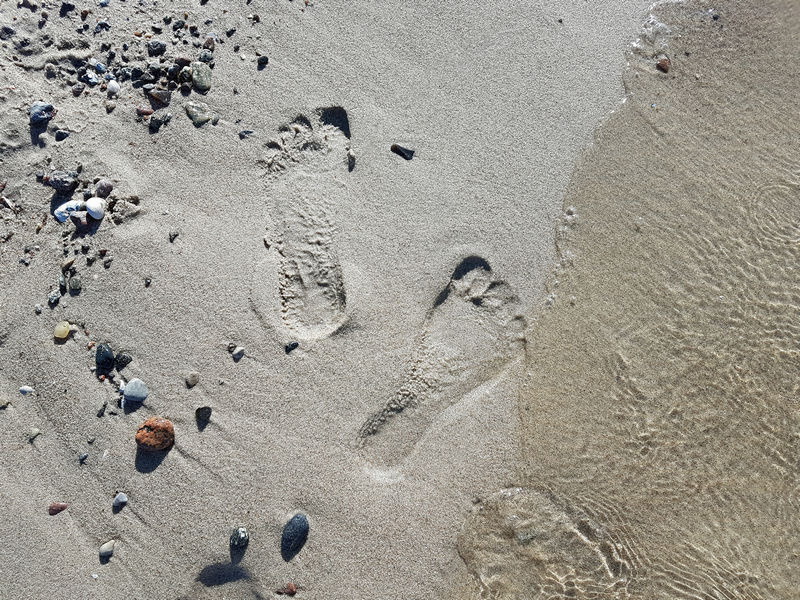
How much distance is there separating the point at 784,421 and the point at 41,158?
5502mm

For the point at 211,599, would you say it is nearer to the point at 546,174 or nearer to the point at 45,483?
the point at 45,483

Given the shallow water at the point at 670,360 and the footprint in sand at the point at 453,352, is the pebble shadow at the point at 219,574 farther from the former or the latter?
Result: the shallow water at the point at 670,360

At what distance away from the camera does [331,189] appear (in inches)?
148

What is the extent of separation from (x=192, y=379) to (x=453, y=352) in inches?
67.7

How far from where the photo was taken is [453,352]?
12.2ft

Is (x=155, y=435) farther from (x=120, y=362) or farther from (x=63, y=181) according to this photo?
(x=63, y=181)

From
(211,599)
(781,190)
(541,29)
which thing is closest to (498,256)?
(541,29)

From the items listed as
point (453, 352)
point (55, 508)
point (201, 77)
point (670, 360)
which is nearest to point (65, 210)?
point (201, 77)

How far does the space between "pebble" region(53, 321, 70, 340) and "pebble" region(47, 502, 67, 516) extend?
1006 millimetres

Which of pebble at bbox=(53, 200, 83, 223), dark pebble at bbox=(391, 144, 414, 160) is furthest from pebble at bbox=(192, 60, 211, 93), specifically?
dark pebble at bbox=(391, 144, 414, 160)

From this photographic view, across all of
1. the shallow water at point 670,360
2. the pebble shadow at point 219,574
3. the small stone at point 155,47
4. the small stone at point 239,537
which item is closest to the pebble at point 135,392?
the small stone at point 239,537

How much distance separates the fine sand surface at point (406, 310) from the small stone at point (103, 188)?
0.23 feet

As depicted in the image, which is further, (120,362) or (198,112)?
(198,112)

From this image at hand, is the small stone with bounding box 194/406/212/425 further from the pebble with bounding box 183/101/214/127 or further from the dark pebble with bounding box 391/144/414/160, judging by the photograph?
the dark pebble with bounding box 391/144/414/160
